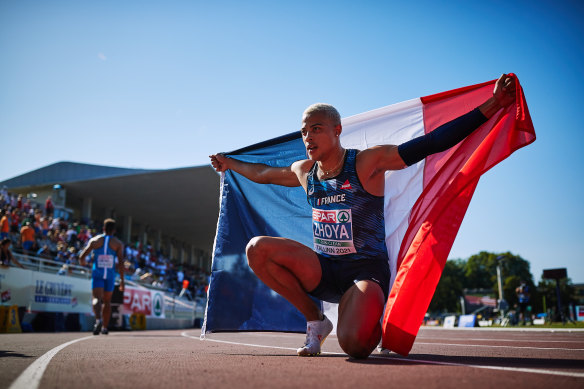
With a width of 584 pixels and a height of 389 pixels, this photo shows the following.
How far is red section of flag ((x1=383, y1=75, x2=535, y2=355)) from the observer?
3.80 m

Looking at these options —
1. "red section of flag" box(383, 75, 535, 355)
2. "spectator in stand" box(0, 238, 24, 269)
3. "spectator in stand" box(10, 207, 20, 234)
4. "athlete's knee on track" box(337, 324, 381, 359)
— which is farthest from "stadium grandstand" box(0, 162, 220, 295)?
"athlete's knee on track" box(337, 324, 381, 359)

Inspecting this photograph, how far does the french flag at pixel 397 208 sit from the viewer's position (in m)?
3.91

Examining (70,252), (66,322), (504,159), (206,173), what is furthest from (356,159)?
(206,173)

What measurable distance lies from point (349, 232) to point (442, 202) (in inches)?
34.6

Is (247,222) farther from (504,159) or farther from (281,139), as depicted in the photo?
(504,159)

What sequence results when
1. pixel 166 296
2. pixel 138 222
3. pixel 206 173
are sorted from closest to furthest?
pixel 166 296, pixel 206 173, pixel 138 222

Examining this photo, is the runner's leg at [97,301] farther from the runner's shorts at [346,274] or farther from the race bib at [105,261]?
the runner's shorts at [346,274]

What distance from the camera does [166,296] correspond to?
2250cm

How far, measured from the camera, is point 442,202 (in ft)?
13.8

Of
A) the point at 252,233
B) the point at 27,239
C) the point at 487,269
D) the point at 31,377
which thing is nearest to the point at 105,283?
the point at 252,233

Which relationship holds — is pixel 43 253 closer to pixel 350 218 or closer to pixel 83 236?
pixel 83 236

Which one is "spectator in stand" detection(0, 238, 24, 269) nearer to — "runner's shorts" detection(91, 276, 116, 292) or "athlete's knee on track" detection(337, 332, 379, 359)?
"runner's shorts" detection(91, 276, 116, 292)

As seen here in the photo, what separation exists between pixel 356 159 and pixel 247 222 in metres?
1.87

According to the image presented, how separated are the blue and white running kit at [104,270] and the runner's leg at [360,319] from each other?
7.35m
